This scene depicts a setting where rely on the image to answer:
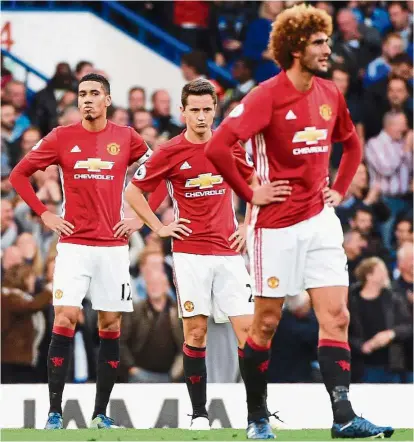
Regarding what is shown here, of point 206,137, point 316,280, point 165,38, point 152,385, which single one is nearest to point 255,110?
point 316,280

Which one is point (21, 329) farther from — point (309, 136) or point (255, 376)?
point (309, 136)

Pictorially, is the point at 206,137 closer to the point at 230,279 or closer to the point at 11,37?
the point at 230,279

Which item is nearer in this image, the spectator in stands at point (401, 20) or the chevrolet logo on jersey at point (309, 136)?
the chevrolet logo on jersey at point (309, 136)

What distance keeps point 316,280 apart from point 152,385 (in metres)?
3.87

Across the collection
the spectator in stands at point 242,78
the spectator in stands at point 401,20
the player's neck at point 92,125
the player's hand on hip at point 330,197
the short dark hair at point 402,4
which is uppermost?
the short dark hair at point 402,4

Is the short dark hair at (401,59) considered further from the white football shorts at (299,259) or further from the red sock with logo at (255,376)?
the red sock with logo at (255,376)

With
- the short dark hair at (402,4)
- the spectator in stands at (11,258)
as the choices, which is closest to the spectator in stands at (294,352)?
the spectator in stands at (11,258)

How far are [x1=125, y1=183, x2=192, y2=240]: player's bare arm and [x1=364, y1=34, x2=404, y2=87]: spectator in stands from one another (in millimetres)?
5710

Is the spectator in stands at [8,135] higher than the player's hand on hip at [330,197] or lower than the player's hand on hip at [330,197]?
higher

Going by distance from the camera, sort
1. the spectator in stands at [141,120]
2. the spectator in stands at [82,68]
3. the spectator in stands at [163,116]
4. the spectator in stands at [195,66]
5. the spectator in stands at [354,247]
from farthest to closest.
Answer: the spectator in stands at [195,66] → the spectator in stands at [82,68] → the spectator in stands at [163,116] → the spectator in stands at [141,120] → the spectator in stands at [354,247]

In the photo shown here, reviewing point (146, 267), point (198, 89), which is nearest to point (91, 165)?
point (198, 89)

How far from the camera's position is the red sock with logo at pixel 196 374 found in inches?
372

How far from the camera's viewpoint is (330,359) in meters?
7.32

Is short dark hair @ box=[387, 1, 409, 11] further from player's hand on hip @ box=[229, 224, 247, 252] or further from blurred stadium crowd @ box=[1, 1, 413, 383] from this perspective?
player's hand on hip @ box=[229, 224, 247, 252]
